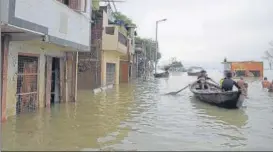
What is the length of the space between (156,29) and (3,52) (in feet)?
148

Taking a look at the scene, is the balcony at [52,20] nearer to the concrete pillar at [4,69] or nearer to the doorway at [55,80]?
the concrete pillar at [4,69]

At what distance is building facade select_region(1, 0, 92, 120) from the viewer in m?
9.55

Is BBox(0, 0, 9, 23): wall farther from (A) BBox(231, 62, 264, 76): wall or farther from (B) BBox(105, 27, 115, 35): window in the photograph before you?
(A) BBox(231, 62, 264, 76): wall

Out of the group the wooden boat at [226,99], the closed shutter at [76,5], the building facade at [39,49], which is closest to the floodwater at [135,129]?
the wooden boat at [226,99]

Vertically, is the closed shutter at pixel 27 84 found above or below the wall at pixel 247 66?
below

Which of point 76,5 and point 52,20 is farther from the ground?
point 76,5

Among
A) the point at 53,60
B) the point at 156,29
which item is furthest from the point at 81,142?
the point at 156,29

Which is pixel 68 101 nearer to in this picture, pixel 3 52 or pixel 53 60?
pixel 53 60

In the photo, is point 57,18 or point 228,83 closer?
point 57,18

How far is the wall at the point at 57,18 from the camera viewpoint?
9492 mm

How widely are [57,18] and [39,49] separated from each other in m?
1.67

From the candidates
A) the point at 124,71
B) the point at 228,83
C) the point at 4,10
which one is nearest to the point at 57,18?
the point at 4,10

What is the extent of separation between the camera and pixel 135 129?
10.0 meters

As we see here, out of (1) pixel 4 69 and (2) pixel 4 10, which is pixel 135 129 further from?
(2) pixel 4 10
